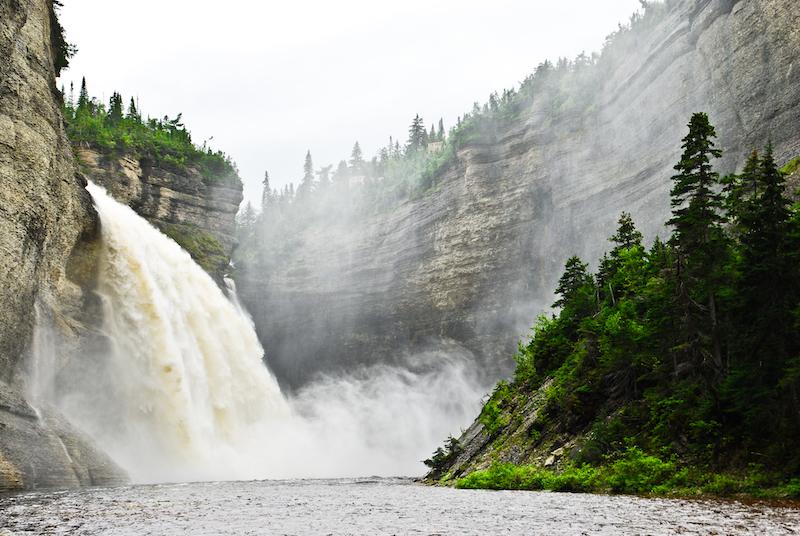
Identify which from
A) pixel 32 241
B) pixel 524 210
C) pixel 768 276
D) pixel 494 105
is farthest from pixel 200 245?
pixel 768 276

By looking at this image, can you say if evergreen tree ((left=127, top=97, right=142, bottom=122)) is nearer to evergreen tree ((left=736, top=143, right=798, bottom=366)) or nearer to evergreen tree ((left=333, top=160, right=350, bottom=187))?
evergreen tree ((left=333, top=160, right=350, bottom=187))

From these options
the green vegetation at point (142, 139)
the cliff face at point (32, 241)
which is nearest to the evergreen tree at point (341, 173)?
the green vegetation at point (142, 139)

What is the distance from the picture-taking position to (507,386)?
42406 mm

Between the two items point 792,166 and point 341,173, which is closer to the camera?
point 792,166

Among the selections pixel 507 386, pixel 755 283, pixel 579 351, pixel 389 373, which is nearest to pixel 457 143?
pixel 389 373

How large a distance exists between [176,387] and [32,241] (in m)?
15.8

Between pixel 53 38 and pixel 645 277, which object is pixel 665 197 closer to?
pixel 645 277

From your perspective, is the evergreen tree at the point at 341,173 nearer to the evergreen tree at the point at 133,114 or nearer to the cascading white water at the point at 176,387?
the evergreen tree at the point at 133,114

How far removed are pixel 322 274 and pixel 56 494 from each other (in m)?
61.5

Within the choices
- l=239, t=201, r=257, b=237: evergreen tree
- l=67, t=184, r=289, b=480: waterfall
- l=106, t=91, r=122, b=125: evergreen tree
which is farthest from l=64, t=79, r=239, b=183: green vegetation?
l=239, t=201, r=257, b=237: evergreen tree

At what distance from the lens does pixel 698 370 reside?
74.1ft

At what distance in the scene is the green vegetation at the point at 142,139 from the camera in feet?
213

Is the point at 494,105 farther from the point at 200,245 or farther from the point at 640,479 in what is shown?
the point at 640,479

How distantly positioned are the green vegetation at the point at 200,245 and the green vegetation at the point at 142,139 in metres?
6.97
